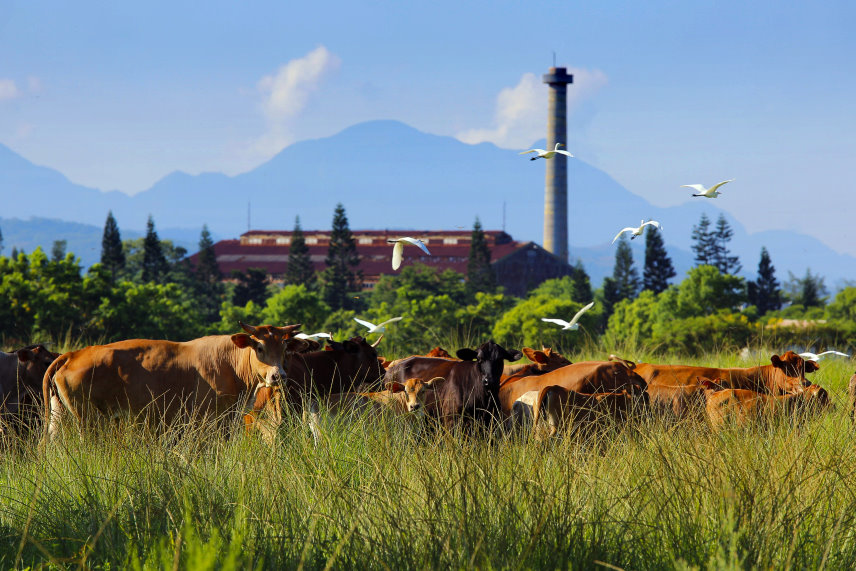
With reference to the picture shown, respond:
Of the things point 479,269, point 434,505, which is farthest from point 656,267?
point 434,505

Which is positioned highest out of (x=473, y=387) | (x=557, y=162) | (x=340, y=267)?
(x=557, y=162)

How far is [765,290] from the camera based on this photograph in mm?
123500

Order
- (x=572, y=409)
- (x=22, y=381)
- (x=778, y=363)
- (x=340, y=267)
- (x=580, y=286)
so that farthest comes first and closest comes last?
1. (x=580, y=286)
2. (x=340, y=267)
3. (x=778, y=363)
4. (x=22, y=381)
5. (x=572, y=409)

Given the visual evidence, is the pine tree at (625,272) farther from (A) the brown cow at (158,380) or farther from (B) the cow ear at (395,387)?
(A) the brown cow at (158,380)

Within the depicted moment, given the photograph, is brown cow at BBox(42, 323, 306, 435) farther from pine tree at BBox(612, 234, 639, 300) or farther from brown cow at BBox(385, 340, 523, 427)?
pine tree at BBox(612, 234, 639, 300)

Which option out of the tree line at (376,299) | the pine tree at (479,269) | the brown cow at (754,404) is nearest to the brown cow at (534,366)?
the brown cow at (754,404)

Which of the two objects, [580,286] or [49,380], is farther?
[580,286]

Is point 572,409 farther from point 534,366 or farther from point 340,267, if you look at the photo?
point 340,267

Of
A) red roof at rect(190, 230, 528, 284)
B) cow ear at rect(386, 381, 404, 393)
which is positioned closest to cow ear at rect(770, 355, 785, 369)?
cow ear at rect(386, 381, 404, 393)

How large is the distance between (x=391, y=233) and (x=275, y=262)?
18.8m

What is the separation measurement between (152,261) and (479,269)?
128 feet

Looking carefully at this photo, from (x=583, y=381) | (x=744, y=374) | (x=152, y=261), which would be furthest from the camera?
(x=152, y=261)

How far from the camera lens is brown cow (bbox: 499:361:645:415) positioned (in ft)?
32.3

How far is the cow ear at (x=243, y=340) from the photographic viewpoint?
8812 millimetres
